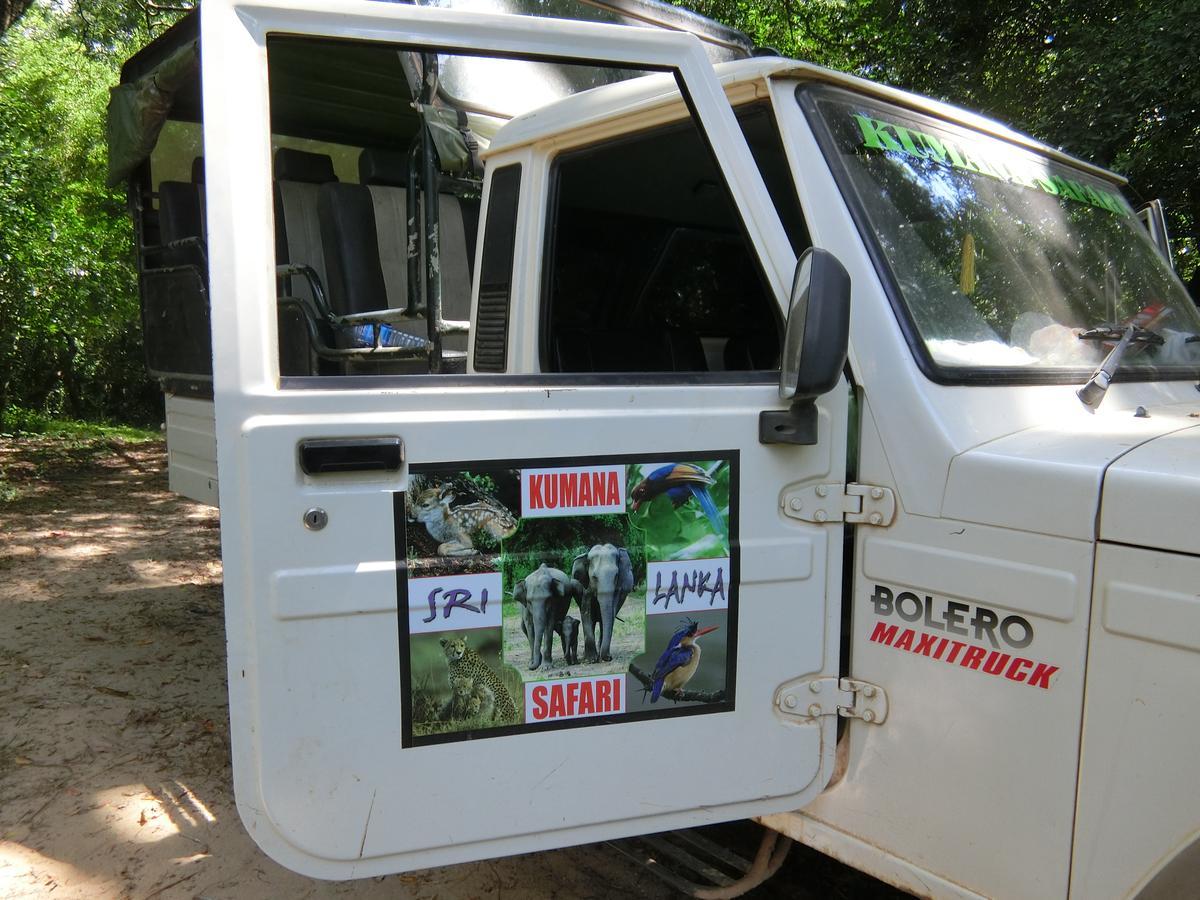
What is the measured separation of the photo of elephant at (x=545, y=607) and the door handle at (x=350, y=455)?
351mm

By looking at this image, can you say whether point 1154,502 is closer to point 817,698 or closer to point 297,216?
point 817,698

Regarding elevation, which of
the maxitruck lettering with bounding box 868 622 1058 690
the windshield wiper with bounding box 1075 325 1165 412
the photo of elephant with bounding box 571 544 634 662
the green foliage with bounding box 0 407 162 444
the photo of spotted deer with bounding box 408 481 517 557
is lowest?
the green foliage with bounding box 0 407 162 444

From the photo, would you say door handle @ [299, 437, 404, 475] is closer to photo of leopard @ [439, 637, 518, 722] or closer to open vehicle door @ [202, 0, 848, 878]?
open vehicle door @ [202, 0, 848, 878]

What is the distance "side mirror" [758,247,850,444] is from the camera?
1.66 metres

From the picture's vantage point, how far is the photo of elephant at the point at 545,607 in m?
1.81

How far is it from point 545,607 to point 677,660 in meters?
0.30

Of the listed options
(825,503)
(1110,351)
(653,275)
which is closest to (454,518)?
(825,503)

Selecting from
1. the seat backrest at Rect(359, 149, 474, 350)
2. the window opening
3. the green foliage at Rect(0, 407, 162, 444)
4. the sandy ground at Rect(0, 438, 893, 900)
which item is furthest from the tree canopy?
the sandy ground at Rect(0, 438, 893, 900)

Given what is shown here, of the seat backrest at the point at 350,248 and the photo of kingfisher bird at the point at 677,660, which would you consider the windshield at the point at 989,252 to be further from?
the seat backrest at the point at 350,248

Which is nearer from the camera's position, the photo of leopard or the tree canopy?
the photo of leopard

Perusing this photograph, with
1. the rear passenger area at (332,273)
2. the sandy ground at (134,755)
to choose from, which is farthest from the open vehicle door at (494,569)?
the rear passenger area at (332,273)

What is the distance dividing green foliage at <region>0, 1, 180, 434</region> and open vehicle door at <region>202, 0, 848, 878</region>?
9069 millimetres

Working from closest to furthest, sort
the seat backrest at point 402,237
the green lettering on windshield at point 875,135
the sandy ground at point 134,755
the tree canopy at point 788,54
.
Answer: the green lettering on windshield at point 875,135 → the sandy ground at point 134,755 → the seat backrest at point 402,237 → the tree canopy at point 788,54

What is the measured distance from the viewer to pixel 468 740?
180 centimetres
